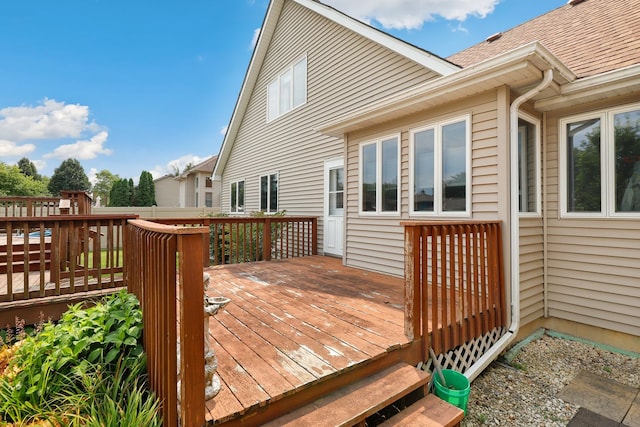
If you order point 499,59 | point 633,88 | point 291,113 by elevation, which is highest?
point 291,113

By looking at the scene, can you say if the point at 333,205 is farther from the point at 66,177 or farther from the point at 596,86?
the point at 66,177

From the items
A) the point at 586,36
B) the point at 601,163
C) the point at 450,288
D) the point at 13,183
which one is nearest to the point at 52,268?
the point at 450,288

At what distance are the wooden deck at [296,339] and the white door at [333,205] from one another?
229 centimetres

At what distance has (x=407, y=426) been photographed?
1.91 m

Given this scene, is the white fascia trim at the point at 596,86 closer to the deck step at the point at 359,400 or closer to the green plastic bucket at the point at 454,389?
the green plastic bucket at the point at 454,389

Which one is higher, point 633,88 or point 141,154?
point 141,154

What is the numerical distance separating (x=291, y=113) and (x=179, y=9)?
555cm

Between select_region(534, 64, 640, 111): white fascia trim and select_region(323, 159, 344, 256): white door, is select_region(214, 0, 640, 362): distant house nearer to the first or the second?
select_region(534, 64, 640, 111): white fascia trim

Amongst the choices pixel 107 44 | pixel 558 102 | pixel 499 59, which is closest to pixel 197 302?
pixel 499 59

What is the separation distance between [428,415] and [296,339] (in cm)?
108

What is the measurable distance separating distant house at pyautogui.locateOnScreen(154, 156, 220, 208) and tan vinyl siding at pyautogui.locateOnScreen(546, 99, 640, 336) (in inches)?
779

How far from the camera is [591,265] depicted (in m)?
3.60

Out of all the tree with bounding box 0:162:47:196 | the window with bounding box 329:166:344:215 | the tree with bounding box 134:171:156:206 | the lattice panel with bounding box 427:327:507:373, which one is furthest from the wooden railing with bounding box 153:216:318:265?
the tree with bounding box 0:162:47:196

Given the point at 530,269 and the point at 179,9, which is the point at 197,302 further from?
→ the point at 179,9
